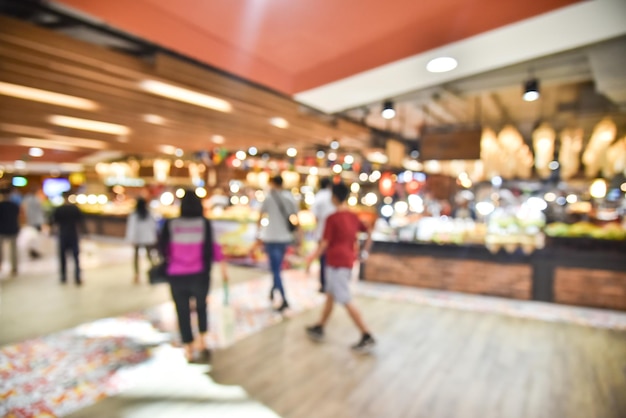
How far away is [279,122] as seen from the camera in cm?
716

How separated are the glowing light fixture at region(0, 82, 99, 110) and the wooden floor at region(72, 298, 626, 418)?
4648mm

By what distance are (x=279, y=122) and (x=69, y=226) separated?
4432mm

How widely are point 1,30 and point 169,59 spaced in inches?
60.8

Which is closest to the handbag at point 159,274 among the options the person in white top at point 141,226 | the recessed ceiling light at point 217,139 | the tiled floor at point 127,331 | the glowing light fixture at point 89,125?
the tiled floor at point 127,331

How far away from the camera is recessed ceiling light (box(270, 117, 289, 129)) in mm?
6897

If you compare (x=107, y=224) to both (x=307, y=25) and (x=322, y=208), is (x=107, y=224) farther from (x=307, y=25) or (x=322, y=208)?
(x=307, y=25)

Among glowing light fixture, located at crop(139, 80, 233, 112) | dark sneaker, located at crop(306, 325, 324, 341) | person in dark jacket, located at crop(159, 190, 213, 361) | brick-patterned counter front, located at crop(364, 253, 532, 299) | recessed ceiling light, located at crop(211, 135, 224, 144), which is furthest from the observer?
recessed ceiling light, located at crop(211, 135, 224, 144)

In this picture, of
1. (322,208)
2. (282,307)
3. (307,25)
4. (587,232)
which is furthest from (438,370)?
(587,232)

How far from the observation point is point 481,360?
3.72 metres

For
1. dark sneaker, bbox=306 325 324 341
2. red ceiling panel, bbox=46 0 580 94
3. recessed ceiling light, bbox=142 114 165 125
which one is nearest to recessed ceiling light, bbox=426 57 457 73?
red ceiling panel, bbox=46 0 580 94

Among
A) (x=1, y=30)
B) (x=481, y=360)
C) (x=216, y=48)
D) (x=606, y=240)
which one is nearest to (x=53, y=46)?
(x=1, y=30)

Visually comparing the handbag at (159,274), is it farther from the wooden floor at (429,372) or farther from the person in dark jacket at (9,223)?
the person in dark jacket at (9,223)

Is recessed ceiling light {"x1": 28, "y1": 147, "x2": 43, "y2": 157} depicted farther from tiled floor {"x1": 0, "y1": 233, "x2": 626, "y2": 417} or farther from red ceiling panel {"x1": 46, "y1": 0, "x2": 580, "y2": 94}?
red ceiling panel {"x1": 46, "y1": 0, "x2": 580, "y2": 94}

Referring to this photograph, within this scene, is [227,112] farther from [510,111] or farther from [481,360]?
[510,111]
